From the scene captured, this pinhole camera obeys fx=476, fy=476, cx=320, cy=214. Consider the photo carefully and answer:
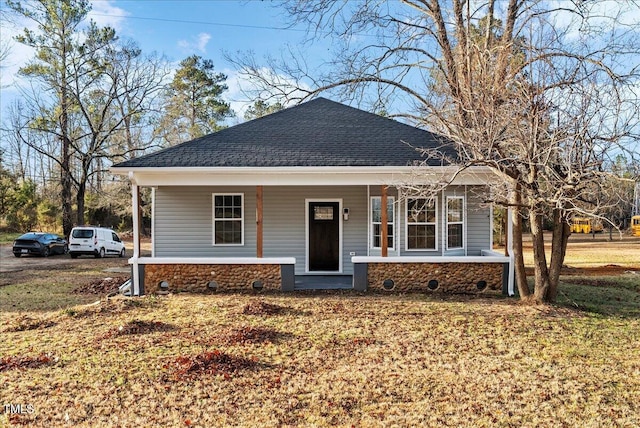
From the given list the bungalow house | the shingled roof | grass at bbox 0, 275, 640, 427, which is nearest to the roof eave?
the bungalow house

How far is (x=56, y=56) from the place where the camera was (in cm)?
2422

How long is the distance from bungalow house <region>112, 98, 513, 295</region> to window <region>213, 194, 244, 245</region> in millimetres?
26

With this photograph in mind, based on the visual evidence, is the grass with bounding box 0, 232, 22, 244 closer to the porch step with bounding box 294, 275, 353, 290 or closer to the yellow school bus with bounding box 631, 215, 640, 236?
the porch step with bounding box 294, 275, 353, 290

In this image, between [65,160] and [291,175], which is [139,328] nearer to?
[291,175]

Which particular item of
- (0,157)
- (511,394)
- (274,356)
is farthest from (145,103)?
(511,394)

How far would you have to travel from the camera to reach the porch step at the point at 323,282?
1063 cm

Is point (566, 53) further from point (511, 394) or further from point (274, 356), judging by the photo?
point (274, 356)

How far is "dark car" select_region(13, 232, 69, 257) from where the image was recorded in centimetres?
2145

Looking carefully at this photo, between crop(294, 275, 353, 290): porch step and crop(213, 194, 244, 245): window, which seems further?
crop(213, 194, 244, 245): window

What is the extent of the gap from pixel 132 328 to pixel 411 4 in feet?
41.8

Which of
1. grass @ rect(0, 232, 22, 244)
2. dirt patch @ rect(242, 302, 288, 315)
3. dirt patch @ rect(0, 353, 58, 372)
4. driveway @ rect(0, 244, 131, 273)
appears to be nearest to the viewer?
dirt patch @ rect(0, 353, 58, 372)

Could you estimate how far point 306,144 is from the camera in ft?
38.9

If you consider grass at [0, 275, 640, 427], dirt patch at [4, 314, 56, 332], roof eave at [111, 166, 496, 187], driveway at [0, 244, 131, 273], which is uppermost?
roof eave at [111, 166, 496, 187]

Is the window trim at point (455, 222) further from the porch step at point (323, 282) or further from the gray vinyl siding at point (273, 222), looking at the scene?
the porch step at point (323, 282)
